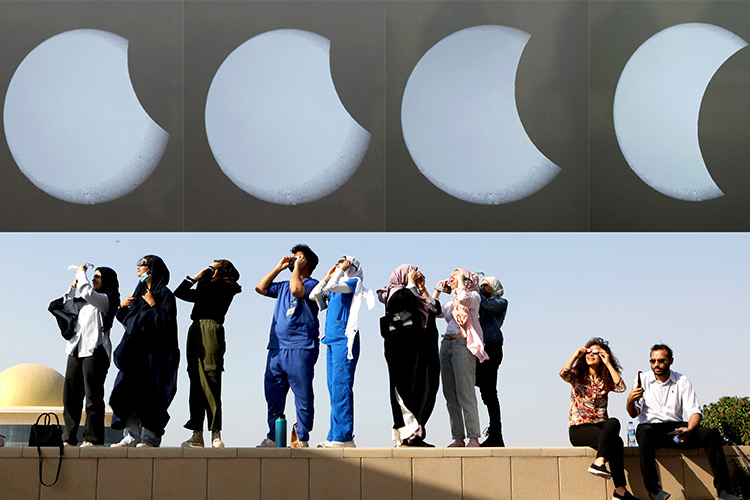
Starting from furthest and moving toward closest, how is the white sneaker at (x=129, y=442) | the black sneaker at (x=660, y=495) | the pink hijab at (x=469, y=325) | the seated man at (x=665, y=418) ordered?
the pink hijab at (x=469, y=325) → the white sneaker at (x=129, y=442) → the seated man at (x=665, y=418) → the black sneaker at (x=660, y=495)

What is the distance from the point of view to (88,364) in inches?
305

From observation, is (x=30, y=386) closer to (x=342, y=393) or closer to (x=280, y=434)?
(x=280, y=434)

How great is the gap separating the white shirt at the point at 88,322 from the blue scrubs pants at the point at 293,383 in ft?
4.08

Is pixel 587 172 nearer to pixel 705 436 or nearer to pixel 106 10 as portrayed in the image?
pixel 705 436

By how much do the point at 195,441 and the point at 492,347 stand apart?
7.76 ft

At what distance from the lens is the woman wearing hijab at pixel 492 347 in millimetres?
7891

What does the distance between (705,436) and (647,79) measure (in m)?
3.44

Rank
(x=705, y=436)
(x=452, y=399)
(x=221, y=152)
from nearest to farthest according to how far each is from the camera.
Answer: (x=705, y=436)
(x=452, y=399)
(x=221, y=152)

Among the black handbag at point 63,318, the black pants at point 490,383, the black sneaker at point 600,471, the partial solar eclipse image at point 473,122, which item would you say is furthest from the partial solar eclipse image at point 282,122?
the black sneaker at point 600,471

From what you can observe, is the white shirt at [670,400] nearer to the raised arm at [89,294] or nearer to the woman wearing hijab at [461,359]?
the woman wearing hijab at [461,359]

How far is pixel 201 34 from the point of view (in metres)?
9.32

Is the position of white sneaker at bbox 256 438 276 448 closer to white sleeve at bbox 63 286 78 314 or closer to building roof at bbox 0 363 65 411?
white sleeve at bbox 63 286 78 314

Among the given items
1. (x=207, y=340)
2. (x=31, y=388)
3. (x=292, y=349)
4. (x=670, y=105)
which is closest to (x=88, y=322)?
(x=207, y=340)

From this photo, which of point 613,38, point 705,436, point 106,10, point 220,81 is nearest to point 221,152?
point 220,81
